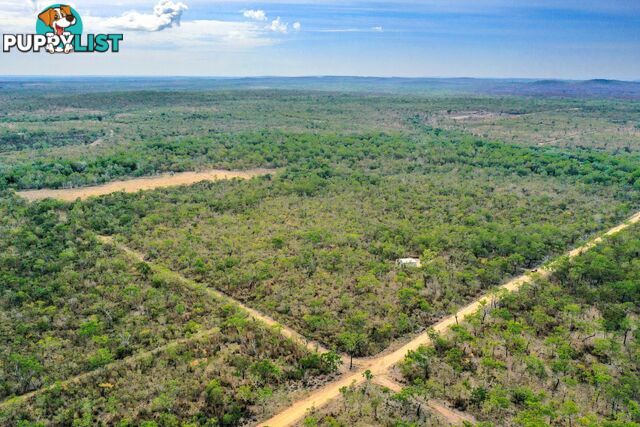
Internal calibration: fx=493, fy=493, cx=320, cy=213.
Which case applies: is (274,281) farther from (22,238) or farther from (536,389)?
(22,238)

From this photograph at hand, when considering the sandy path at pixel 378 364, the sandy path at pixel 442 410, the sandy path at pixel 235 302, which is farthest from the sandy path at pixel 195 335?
the sandy path at pixel 442 410

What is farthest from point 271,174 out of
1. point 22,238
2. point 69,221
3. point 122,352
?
point 122,352

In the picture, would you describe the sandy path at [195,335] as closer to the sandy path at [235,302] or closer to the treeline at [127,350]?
the sandy path at [235,302]

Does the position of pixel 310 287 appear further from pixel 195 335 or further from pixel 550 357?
pixel 550 357

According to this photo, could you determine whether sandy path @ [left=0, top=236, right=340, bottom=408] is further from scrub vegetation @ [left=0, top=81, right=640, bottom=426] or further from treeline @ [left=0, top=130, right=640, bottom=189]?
treeline @ [left=0, top=130, right=640, bottom=189]

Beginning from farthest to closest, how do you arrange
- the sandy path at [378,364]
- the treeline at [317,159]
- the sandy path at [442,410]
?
the treeline at [317,159], the sandy path at [378,364], the sandy path at [442,410]
